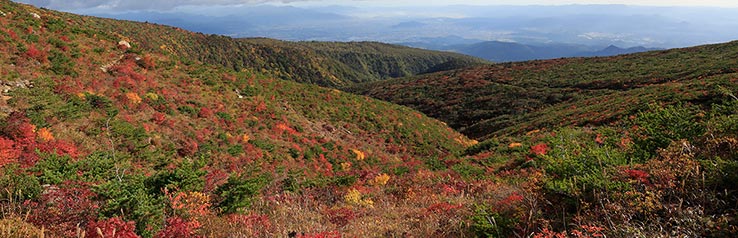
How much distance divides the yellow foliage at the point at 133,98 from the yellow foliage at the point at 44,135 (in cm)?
529

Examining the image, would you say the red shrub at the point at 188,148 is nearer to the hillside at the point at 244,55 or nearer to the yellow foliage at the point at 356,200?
the yellow foliage at the point at 356,200

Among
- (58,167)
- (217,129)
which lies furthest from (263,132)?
(58,167)

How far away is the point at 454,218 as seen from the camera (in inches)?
214

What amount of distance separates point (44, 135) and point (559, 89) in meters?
49.9

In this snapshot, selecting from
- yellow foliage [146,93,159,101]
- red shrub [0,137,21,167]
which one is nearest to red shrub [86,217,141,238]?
red shrub [0,137,21,167]

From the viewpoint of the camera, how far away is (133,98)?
15.5m

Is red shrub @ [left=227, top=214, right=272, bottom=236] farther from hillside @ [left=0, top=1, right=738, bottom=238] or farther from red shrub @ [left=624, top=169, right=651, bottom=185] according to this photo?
red shrub @ [left=624, top=169, right=651, bottom=185]

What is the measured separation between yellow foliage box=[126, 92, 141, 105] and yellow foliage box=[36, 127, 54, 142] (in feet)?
17.4

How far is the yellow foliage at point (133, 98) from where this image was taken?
15288 mm

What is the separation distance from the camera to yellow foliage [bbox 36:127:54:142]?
9724mm

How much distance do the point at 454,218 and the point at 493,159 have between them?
1210 centimetres

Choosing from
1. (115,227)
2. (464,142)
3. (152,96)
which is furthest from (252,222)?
(464,142)

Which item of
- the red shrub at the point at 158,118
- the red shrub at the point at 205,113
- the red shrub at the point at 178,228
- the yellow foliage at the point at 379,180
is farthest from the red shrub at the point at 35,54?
the red shrub at the point at 178,228

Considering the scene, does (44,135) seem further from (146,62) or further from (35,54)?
(146,62)
